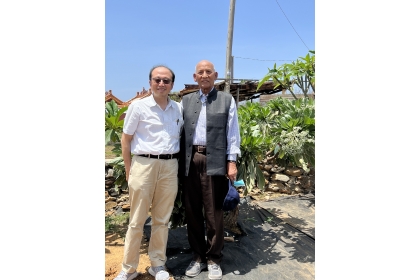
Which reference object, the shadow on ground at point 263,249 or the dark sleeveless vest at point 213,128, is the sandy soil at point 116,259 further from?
the dark sleeveless vest at point 213,128

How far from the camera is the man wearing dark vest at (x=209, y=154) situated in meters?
2.29

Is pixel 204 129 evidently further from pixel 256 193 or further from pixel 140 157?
pixel 256 193

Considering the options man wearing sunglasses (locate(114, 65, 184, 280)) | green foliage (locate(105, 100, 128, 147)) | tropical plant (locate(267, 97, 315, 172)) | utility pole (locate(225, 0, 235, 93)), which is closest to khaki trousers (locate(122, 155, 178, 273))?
man wearing sunglasses (locate(114, 65, 184, 280))

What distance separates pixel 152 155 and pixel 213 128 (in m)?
0.50

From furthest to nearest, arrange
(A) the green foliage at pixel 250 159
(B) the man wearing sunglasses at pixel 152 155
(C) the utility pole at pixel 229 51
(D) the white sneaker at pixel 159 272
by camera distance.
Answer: (C) the utility pole at pixel 229 51, (A) the green foliage at pixel 250 159, (D) the white sneaker at pixel 159 272, (B) the man wearing sunglasses at pixel 152 155

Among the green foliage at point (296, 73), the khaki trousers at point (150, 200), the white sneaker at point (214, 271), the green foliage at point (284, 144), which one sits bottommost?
the white sneaker at point (214, 271)

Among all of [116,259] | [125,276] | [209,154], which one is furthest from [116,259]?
[209,154]

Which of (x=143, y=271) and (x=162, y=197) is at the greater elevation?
(x=162, y=197)

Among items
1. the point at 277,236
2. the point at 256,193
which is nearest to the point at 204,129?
the point at 277,236

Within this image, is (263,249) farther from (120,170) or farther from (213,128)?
(120,170)

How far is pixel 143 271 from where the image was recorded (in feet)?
8.07

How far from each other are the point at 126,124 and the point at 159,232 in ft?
2.82

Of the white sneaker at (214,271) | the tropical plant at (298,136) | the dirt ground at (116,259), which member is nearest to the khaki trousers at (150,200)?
the dirt ground at (116,259)

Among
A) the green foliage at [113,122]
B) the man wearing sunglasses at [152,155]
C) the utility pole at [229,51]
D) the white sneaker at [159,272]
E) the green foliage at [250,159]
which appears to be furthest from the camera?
the utility pole at [229,51]
